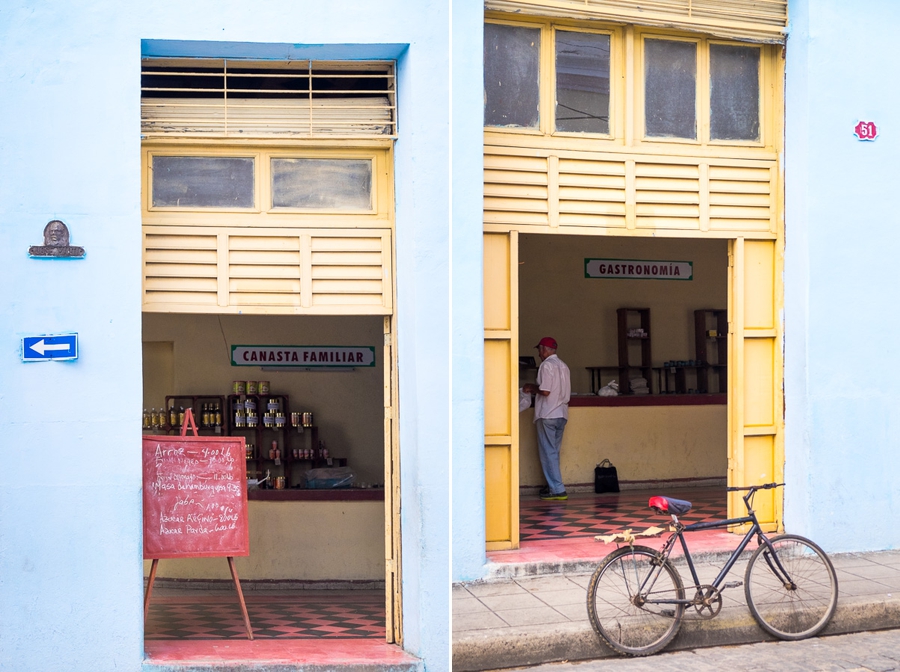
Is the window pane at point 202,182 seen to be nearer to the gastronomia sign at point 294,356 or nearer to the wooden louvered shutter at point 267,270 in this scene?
the wooden louvered shutter at point 267,270

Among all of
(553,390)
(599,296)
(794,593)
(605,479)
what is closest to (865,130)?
(794,593)

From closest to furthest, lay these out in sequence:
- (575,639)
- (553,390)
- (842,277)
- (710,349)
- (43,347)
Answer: (43,347)
(575,639)
(842,277)
(553,390)
(710,349)

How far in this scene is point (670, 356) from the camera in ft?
51.5

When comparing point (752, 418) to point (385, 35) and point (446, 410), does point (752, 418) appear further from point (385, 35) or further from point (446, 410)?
point (385, 35)

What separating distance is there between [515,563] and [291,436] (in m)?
5.32

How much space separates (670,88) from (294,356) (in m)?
6.06

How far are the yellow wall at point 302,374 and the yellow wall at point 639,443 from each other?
2.13 metres

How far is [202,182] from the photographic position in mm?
7016

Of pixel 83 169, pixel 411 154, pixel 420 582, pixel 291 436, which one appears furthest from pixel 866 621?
pixel 291 436

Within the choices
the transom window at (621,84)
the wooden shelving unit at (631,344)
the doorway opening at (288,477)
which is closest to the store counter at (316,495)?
the doorway opening at (288,477)

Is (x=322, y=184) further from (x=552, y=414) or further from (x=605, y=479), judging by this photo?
(x=605, y=479)

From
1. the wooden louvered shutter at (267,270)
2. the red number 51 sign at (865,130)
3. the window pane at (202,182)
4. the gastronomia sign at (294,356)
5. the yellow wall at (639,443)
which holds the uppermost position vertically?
the red number 51 sign at (865,130)

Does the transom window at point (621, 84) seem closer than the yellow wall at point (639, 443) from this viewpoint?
Yes

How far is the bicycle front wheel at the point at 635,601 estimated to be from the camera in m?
6.73
